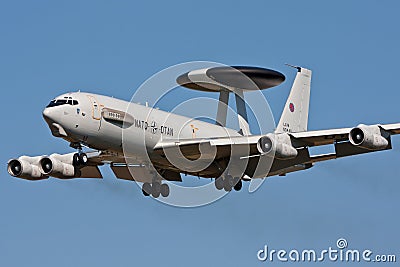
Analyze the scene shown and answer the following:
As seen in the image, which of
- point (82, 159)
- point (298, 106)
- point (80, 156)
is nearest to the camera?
point (80, 156)

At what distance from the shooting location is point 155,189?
248ft

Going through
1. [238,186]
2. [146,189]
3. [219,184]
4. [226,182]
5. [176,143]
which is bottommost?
[238,186]

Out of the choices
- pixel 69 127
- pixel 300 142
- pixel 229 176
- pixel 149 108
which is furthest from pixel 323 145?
pixel 69 127

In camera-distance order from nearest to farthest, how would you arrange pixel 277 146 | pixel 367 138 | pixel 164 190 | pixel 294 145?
pixel 367 138 < pixel 277 146 < pixel 294 145 < pixel 164 190

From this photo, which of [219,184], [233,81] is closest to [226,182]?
[219,184]

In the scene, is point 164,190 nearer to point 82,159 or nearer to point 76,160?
point 76,160

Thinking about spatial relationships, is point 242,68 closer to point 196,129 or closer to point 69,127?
point 196,129

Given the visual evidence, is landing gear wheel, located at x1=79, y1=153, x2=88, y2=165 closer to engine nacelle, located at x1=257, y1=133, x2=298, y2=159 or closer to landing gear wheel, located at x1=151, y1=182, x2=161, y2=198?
landing gear wheel, located at x1=151, y1=182, x2=161, y2=198

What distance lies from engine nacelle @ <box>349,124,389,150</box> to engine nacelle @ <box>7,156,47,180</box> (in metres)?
22.1

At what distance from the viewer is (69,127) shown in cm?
6788

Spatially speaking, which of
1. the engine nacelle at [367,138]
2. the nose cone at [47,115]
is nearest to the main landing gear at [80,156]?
the nose cone at [47,115]

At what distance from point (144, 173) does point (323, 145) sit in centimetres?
1251

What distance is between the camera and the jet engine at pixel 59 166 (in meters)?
76.2

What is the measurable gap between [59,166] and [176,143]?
33.0 feet
